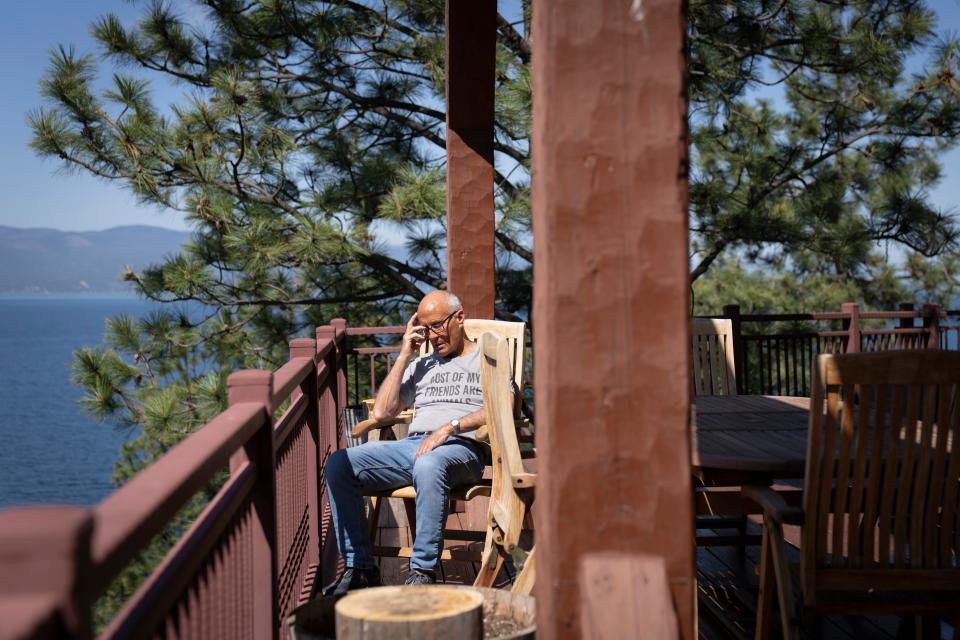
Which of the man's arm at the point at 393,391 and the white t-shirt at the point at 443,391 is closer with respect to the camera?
the white t-shirt at the point at 443,391

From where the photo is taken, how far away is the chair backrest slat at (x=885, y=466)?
2.16 metres

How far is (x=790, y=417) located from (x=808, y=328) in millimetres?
10924

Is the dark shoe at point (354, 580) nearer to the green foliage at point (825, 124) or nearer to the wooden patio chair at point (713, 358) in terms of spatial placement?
the wooden patio chair at point (713, 358)

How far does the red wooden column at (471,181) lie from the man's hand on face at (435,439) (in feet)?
4.91

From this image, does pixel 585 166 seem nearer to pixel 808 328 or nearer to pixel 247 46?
pixel 247 46

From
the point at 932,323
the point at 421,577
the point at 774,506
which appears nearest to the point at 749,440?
the point at 774,506

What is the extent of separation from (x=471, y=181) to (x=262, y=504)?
2.93 m

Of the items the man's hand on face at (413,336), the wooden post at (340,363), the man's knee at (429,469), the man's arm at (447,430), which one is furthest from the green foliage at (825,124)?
the man's knee at (429,469)

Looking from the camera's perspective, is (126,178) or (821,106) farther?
(821,106)

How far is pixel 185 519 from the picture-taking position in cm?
1745

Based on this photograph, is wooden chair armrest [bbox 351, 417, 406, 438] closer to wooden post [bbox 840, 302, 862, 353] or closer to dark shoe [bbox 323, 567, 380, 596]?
dark shoe [bbox 323, 567, 380, 596]

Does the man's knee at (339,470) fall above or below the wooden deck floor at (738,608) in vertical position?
above

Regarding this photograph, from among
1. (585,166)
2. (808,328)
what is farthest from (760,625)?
(808,328)

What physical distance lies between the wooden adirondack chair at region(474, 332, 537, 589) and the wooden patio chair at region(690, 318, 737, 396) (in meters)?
1.68
